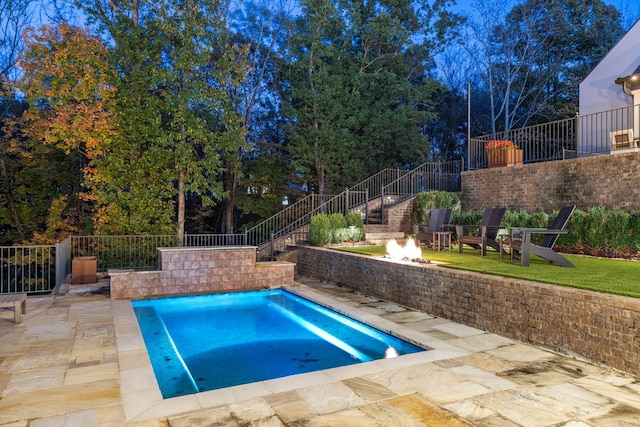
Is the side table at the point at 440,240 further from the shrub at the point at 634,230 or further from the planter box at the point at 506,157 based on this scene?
the planter box at the point at 506,157

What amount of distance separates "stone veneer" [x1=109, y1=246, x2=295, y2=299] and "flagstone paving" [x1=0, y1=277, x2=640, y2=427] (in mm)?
2917

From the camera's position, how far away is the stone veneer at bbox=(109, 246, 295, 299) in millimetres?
8086

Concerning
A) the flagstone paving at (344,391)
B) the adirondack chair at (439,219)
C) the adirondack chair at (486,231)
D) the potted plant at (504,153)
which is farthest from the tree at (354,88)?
the flagstone paving at (344,391)

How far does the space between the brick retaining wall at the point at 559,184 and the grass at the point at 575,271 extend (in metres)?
2.26

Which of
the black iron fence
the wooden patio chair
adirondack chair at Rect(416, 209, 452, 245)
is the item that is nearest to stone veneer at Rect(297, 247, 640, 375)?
the wooden patio chair

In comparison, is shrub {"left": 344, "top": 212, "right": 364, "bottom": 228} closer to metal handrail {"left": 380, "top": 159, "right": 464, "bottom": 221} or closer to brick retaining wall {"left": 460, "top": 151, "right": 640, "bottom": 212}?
metal handrail {"left": 380, "top": 159, "right": 464, "bottom": 221}

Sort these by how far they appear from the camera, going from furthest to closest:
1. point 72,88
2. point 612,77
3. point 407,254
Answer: point 612,77 → point 72,88 → point 407,254

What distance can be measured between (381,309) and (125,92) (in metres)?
10.4

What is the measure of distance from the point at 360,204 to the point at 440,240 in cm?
546

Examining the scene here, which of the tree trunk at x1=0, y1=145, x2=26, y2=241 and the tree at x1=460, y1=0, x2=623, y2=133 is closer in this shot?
the tree trunk at x1=0, y1=145, x2=26, y2=241

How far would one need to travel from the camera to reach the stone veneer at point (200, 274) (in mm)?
8086

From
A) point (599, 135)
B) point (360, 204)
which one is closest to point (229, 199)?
point (360, 204)

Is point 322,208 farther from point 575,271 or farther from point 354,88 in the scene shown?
point 575,271

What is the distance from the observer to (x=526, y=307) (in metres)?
4.95
